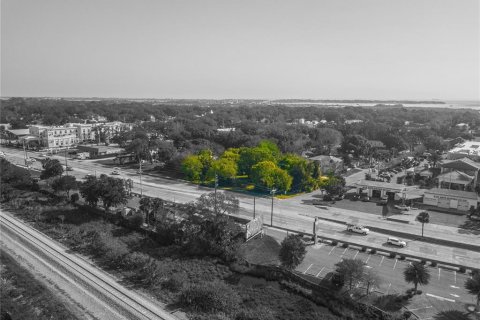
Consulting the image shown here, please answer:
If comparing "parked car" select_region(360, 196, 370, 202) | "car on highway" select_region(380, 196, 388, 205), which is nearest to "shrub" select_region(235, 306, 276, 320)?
"parked car" select_region(360, 196, 370, 202)

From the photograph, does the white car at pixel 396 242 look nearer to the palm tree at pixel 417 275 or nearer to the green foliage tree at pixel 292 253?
the palm tree at pixel 417 275

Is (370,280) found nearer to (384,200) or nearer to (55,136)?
(384,200)

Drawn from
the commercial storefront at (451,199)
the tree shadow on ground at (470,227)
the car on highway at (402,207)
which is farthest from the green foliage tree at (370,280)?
the commercial storefront at (451,199)

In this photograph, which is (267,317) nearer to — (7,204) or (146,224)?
(146,224)

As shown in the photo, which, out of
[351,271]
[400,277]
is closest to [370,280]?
[351,271]

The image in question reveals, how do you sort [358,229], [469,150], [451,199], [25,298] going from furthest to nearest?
1. [469,150]
2. [451,199]
3. [358,229]
4. [25,298]

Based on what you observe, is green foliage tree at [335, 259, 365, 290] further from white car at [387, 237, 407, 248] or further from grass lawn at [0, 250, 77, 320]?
grass lawn at [0, 250, 77, 320]
